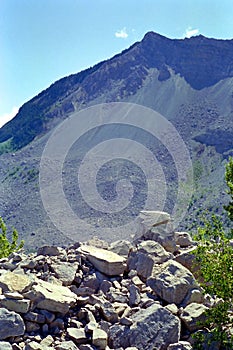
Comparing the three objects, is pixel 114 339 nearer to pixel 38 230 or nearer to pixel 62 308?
pixel 62 308

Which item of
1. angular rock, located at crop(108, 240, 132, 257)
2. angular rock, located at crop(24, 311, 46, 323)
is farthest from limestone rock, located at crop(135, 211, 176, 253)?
angular rock, located at crop(24, 311, 46, 323)

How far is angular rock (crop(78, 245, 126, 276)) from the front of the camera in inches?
485

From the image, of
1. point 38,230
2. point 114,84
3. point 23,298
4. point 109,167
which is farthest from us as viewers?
point 114,84

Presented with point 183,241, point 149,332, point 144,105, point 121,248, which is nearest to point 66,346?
point 149,332

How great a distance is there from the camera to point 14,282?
34.2 ft

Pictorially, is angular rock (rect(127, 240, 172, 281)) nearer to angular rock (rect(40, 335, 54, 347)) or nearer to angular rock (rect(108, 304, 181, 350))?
angular rock (rect(108, 304, 181, 350))

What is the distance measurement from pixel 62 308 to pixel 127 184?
75.4 meters

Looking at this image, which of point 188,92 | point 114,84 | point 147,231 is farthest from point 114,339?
point 114,84

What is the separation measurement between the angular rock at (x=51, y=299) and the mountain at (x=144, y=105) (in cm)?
5569

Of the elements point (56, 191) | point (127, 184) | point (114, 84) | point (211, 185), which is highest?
point (114, 84)

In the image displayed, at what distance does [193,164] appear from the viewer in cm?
9969

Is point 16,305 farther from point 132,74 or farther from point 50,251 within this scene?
point 132,74

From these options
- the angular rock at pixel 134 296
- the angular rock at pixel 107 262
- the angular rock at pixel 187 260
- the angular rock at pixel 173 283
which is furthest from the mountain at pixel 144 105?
the angular rock at pixel 134 296

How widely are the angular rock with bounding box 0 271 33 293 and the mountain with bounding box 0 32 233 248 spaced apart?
5574 cm
